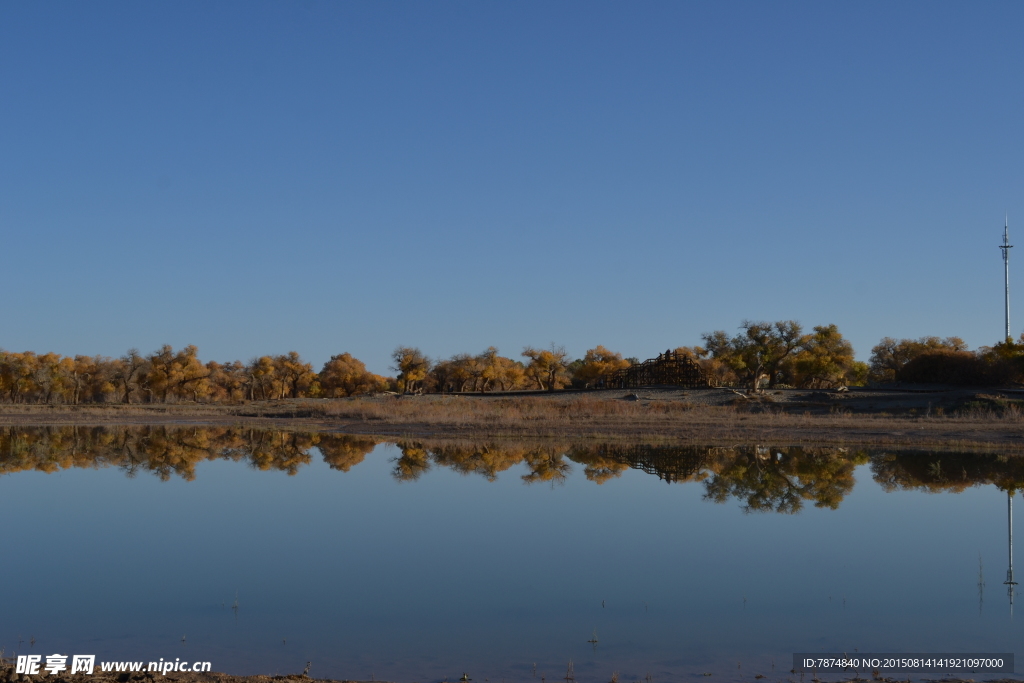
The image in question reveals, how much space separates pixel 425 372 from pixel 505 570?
75285 mm

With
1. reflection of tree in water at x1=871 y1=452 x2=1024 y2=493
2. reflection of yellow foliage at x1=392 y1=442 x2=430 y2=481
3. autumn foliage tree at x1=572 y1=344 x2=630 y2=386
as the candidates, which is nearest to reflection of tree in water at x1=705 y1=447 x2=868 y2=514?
reflection of tree in water at x1=871 y1=452 x2=1024 y2=493

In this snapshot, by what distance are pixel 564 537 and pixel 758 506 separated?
535 cm

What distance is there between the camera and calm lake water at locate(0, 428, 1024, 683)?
7.78 metres

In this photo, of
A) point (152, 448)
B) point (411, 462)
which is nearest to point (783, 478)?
point (411, 462)

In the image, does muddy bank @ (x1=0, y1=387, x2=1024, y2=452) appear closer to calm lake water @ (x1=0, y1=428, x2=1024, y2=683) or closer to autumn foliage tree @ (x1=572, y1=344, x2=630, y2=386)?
calm lake water @ (x1=0, y1=428, x2=1024, y2=683)

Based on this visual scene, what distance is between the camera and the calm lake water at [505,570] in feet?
25.5

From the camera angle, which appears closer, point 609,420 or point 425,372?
point 609,420

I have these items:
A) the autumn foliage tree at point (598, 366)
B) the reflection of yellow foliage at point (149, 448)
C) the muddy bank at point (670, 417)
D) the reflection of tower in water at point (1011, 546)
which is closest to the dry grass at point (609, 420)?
the muddy bank at point (670, 417)

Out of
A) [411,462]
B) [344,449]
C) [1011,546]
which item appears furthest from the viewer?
[344,449]

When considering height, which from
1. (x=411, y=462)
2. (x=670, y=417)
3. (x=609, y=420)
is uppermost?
(x=670, y=417)

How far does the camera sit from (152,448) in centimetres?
3161

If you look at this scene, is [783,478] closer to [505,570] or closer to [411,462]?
[411,462]

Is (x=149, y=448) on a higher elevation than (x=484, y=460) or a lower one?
lower

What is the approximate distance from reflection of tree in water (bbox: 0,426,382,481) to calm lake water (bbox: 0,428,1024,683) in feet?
8.63
